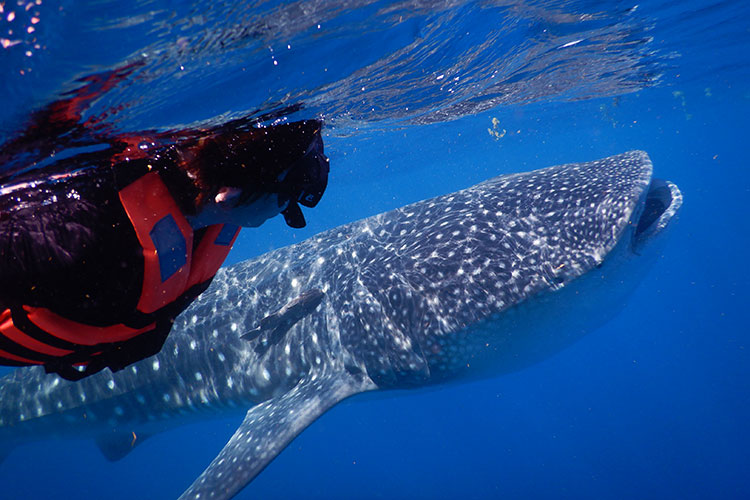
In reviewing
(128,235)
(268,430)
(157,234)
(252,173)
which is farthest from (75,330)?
(268,430)

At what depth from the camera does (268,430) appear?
16.7ft

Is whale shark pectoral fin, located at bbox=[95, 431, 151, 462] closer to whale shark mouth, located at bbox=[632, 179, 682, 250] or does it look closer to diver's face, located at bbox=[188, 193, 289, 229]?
diver's face, located at bbox=[188, 193, 289, 229]

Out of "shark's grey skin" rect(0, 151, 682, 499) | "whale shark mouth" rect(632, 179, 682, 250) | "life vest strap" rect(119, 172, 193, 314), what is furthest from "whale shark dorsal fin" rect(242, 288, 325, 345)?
"whale shark mouth" rect(632, 179, 682, 250)

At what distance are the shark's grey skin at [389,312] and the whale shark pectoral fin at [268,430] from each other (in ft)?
0.07

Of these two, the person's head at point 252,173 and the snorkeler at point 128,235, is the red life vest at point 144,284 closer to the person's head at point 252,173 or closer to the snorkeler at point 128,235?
the snorkeler at point 128,235

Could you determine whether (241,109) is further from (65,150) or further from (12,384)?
(12,384)

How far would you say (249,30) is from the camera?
4.63m

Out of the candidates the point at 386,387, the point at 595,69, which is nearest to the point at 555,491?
the point at 386,387

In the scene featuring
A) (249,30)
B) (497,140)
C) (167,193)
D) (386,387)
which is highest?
(249,30)

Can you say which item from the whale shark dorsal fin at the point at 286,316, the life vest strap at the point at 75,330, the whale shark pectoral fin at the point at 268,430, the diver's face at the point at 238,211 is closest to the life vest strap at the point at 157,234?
the diver's face at the point at 238,211

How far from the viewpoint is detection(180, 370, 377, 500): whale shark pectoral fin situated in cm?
451

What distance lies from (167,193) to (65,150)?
350 centimetres

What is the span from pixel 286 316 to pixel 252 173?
12.8ft

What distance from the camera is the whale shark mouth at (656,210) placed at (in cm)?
460
